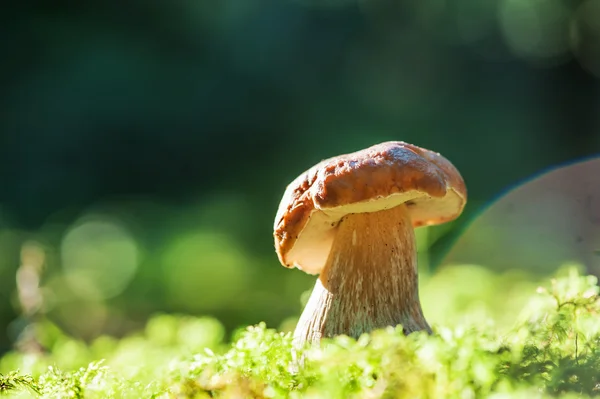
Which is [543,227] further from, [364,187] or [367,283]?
[364,187]

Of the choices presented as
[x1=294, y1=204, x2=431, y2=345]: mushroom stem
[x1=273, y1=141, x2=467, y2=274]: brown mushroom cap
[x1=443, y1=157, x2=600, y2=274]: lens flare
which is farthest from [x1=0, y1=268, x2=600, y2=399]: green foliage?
[x1=443, y1=157, x2=600, y2=274]: lens flare

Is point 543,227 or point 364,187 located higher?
point 543,227

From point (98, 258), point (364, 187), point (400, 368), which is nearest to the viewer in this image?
point (400, 368)

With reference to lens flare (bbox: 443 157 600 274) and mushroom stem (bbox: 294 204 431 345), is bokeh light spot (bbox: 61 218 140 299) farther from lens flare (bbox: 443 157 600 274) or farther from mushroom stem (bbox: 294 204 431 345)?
mushroom stem (bbox: 294 204 431 345)

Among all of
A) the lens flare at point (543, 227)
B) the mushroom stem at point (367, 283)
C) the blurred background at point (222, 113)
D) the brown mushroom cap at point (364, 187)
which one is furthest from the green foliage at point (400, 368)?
the blurred background at point (222, 113)

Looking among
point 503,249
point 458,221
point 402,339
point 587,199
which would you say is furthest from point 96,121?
point 402,339

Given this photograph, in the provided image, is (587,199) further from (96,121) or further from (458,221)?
(96,121)

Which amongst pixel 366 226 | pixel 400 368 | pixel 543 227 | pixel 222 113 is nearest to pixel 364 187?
pixel 366 226
